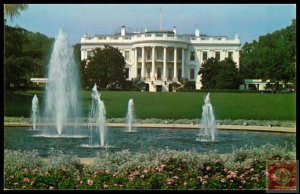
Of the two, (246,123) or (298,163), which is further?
(246,123)

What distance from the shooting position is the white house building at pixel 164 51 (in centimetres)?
1154

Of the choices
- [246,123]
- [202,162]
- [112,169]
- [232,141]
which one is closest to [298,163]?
[202,162]

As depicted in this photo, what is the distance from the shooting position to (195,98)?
43.3 feet

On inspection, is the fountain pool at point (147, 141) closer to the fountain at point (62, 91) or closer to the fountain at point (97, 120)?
the fountain at point (97, 120)

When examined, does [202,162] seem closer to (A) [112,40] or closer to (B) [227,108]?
(A) [112,40]

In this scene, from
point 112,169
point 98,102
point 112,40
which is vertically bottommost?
point 112,169

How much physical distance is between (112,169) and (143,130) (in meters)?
7.01

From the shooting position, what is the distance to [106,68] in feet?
40.5

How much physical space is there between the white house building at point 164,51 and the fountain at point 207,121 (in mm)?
1043

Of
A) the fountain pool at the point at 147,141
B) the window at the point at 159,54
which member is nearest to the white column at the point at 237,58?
the fountain pool at the point at 147,141

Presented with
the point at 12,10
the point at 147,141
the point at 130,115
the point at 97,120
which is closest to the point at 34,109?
the point at 97,120

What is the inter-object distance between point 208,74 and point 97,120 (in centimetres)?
362

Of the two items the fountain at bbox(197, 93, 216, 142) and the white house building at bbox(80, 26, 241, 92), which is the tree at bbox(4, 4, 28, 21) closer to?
the white house building at bbox(80, 26, 241, 92)

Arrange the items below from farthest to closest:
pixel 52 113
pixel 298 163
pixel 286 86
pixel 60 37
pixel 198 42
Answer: pixel 52 113 → pixel 198 42 → pixel 286 86 → pixel 60 37 → pixel 298 163
